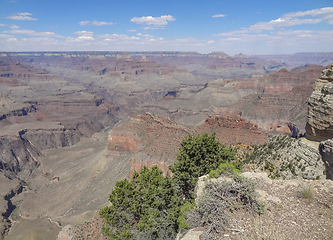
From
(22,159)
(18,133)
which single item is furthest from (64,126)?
(22,159)

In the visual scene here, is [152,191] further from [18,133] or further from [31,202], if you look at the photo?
[18,133]

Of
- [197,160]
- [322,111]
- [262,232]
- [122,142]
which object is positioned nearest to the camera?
[262,232]

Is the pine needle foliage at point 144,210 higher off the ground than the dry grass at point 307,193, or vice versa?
the dry grass at point 307,193

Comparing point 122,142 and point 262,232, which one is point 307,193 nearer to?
point 262,232

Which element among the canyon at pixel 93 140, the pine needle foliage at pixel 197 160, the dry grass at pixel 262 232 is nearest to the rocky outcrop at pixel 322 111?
the canyon at pixel 93 140

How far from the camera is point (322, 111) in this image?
65.3 ft

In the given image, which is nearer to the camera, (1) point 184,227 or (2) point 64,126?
(1) point 184,227

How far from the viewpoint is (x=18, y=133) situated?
9212cm

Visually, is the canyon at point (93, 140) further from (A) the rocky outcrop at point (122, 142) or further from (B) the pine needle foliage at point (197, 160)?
(B) the pine needle foliage at point (197, 160)

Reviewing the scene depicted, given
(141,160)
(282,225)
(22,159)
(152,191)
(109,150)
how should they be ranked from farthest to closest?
(22,159) < (109,150) < (141,160) < (152,191) < (282,225)

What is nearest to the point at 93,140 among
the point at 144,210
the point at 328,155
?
the point at 144,210

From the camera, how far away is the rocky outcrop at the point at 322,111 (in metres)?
19.4

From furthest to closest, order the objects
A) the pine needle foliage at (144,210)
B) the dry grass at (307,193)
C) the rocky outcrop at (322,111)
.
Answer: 1. the rocky outcrop at (322,111)
2. the pine needle foliage at (144,210)
3. the dry grass at (307,193)

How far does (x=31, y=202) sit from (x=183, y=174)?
45.0m
